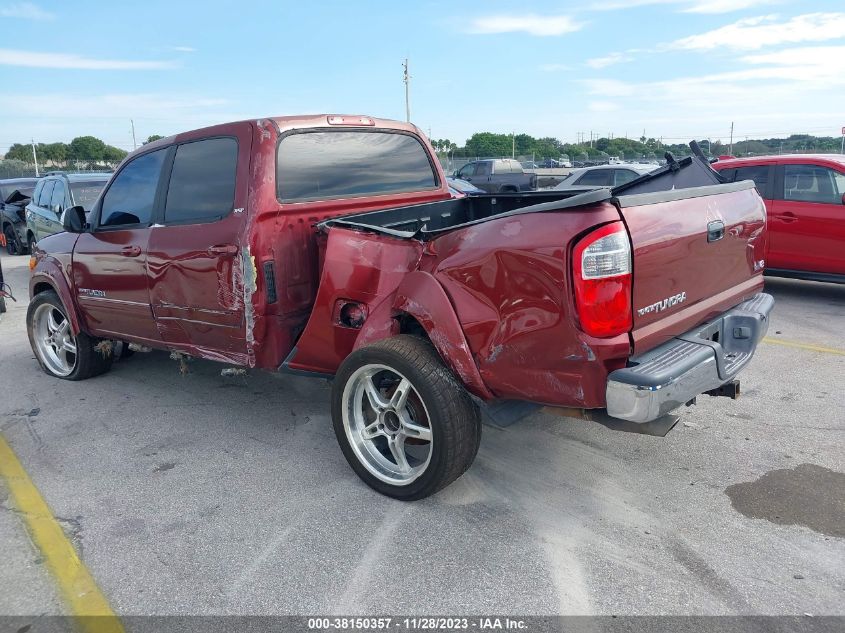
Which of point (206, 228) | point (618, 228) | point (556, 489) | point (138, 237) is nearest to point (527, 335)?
point (618, 228)

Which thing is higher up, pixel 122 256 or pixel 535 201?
pixel 535 201

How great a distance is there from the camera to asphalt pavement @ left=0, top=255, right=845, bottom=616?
8.96 ft

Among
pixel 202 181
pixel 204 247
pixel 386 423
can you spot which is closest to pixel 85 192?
pixel 202 181

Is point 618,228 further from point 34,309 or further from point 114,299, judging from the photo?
point 34,309

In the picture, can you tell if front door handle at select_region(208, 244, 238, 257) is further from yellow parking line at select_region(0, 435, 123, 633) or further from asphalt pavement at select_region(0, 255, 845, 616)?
yellow parking line at select_region(0, 435, 123, 633)

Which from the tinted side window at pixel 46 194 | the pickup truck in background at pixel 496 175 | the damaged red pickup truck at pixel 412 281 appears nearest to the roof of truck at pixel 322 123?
the damaged red pickup truck at pixel 412 281

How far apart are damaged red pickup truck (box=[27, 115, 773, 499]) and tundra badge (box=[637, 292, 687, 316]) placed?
0.5 inches

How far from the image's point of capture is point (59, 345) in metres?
5.86

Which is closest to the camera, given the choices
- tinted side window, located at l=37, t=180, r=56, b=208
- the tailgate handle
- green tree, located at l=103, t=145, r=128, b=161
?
the tailgate handle

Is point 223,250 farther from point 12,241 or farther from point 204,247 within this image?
point 12,241

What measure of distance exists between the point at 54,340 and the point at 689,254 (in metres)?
5.37

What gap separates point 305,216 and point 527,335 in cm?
183

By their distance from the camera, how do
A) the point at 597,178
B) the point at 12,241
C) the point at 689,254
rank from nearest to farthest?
the point at 689,254 → the point at 597,178 → the point at 12,241

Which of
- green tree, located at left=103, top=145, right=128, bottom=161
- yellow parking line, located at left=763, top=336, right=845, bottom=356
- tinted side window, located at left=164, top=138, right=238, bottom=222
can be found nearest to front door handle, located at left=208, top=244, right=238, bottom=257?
tinted side window, located at left=164, top=138, right=238, bottom=222
